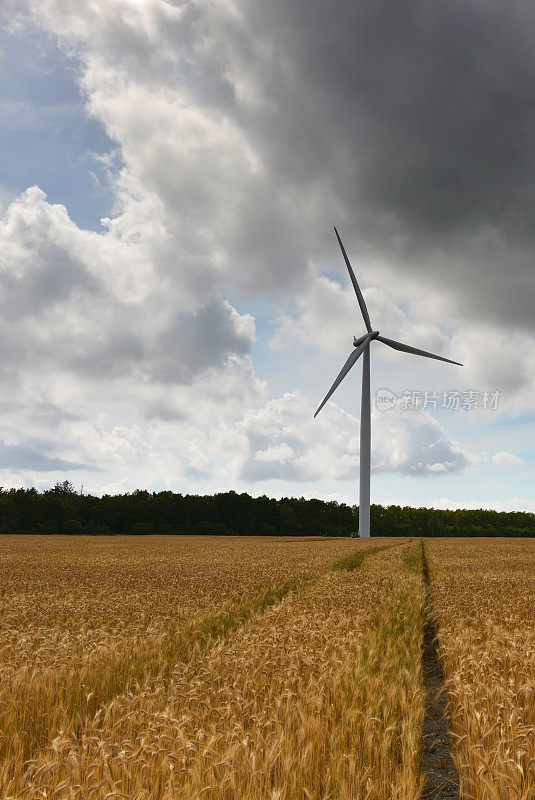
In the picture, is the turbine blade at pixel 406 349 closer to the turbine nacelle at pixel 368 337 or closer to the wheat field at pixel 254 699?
the turbine nacelle at pixel 368 337

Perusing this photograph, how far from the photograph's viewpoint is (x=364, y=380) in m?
76.6

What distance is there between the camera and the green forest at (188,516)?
438ft

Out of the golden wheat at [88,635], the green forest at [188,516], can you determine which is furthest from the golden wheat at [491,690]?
the green forest at [188,516]

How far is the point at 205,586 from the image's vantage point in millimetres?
18484

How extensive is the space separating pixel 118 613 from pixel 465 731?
28.9 feet

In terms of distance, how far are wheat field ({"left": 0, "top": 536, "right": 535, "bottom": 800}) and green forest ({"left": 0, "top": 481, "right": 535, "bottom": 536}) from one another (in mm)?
122866

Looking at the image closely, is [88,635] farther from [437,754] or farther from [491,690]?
[491,690]

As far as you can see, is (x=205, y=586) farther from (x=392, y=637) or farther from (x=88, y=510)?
(x=88, y=510)

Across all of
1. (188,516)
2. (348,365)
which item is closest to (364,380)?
(348,365)

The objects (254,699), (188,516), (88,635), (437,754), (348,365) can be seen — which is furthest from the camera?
(188,516)

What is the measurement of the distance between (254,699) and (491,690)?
9.54 ft

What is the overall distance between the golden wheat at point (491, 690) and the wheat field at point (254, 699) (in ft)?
0.10

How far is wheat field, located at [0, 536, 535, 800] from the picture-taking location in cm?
430

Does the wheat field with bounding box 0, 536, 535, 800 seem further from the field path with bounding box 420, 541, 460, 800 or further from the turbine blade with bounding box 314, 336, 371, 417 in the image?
the turbine blade with bounding box 314, 336, 371, 417
